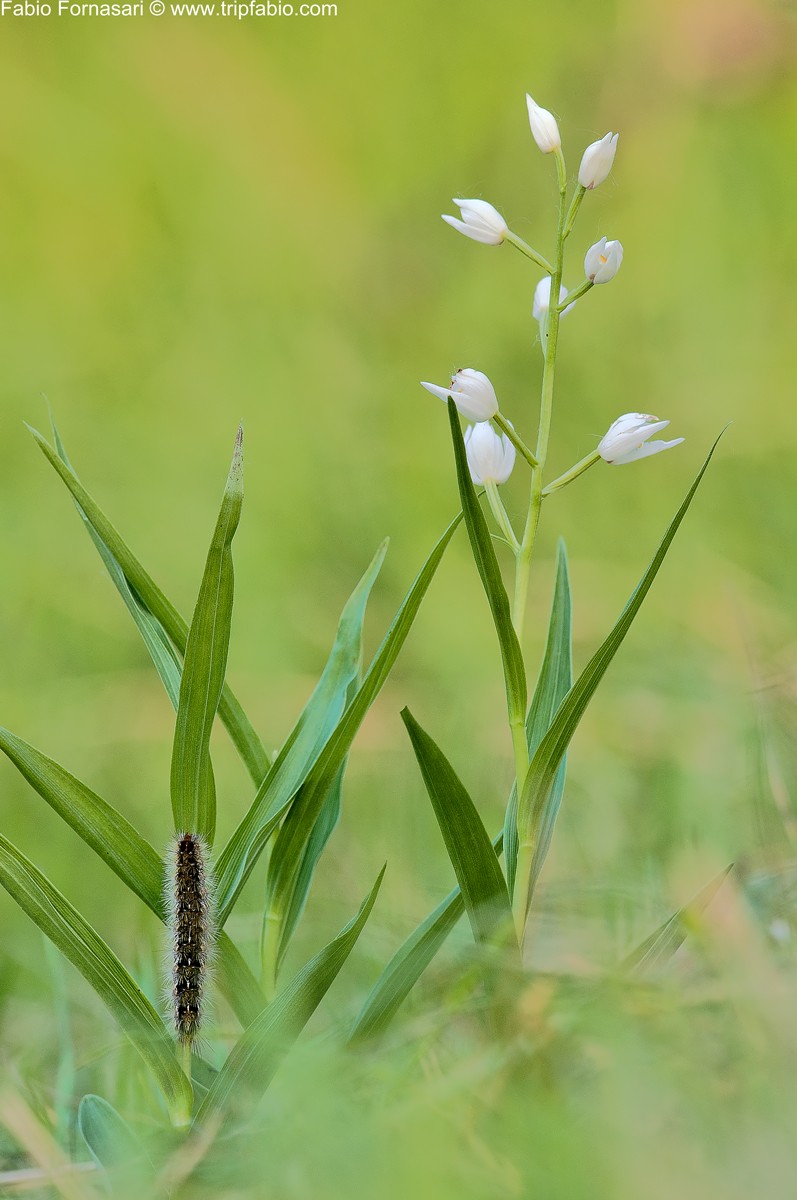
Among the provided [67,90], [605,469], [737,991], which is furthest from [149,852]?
[67,90]

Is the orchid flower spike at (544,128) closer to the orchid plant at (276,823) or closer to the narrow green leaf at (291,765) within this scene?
the orchid plant at (276,823)

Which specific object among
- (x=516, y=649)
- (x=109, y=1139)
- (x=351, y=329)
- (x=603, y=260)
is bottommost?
(x=109, y=1139)

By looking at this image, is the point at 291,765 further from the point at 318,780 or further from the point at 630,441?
the point at 630,441

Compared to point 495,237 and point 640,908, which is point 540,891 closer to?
point 640,908

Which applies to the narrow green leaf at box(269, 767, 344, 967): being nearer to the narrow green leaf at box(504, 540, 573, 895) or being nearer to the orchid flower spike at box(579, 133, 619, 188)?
the narrow green leaf at box(504, 540, 573, 895)

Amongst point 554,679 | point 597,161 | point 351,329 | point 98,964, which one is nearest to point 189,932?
point 98,964
